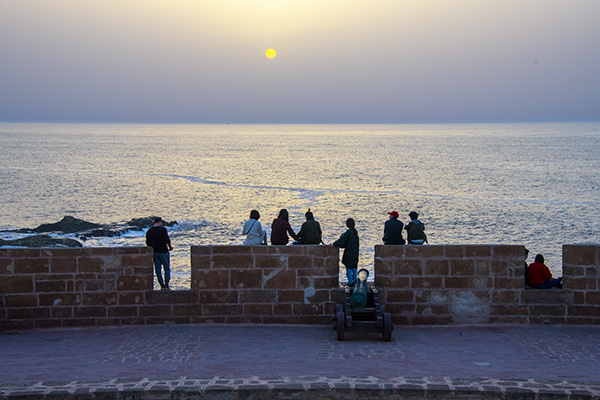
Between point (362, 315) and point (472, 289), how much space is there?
1.73 meters

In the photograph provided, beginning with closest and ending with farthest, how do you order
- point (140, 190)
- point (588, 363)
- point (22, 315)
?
point (588, 363)
point (22, 315)
point (140, 190)

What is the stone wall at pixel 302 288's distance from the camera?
30.2 ft

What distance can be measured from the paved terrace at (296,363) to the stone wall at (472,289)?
19 cm

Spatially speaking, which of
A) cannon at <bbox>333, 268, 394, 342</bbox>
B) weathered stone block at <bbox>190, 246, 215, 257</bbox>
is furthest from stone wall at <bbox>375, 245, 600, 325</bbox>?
weathered stone block at <bbox>190, 246, 215, 257</bbox>

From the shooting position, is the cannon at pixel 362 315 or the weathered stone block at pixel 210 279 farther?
the weathered stone block at pixel 210 279

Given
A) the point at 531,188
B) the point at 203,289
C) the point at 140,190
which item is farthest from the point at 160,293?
the point at 531,188

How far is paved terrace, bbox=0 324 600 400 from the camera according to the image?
6938mm

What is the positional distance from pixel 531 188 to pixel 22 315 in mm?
50335

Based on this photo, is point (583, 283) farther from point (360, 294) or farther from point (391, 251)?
point (360, 294)

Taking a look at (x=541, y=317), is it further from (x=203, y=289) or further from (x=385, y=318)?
(x=203, y=289)

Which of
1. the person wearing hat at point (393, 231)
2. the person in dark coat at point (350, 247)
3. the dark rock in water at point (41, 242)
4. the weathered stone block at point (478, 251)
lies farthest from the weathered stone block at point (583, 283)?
the dark rock in water at point (41, 242)

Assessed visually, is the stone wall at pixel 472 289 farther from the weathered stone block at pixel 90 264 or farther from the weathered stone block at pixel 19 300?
the weathered stone block at pixel 19 300

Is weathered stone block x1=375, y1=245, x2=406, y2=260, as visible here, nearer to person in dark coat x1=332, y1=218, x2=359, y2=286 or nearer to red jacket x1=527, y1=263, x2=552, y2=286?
person in dark coat x1=332, y1=218, x2=359, y2=286

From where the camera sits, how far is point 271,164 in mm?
81938
